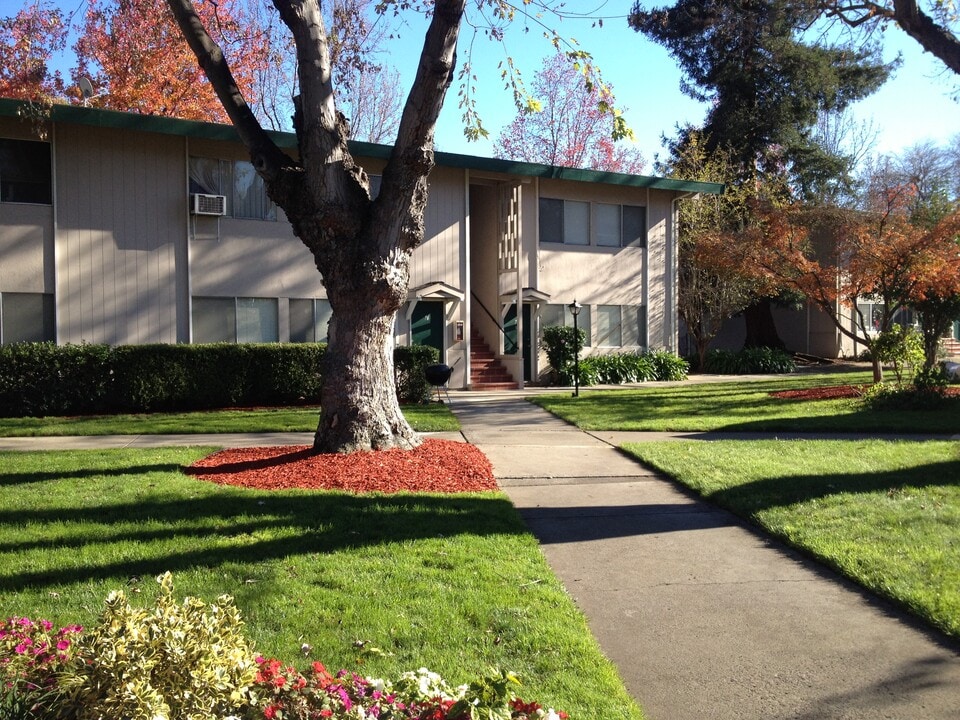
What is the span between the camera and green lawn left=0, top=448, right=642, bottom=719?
150 inches

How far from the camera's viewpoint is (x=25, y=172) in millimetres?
15297

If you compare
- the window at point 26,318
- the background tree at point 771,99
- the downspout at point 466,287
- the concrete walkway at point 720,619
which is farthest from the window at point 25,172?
the background tree at point 771,99

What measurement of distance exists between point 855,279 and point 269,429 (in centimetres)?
1209

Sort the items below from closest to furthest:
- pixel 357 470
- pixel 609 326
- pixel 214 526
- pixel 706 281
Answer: pixel 214 526
pixel 357 470
pixel 609 326
pixel 706 281

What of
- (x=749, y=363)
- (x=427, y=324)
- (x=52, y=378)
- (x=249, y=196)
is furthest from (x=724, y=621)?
(x=749, y=363)

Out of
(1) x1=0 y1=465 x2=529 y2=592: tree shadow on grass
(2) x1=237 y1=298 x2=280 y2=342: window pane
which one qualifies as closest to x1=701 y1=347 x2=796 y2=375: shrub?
(2) x1=237 y1=298 x2=280 y2=342: window pane

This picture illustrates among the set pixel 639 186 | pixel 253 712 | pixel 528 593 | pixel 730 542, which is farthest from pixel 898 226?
pixel 253 712

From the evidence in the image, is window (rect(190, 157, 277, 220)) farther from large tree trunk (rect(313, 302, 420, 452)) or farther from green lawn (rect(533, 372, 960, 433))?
large tree trunk (rect(313, 302, 420, 452))

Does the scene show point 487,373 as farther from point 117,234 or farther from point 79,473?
point 79,473

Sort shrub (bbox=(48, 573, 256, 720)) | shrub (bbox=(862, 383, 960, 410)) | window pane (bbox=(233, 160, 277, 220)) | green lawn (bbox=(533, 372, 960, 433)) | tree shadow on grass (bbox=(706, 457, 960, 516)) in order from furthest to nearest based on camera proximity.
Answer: window pane (bbox=(233, 160, 277, 220)) < shrub (bbox=(862, 383, 960, 410)) < green lawn (bbox=(533, 372, 960, 433)) < tree shadow on grass (bbox=(706, 457, 960, 516)) < shrub (bbox=(48, 573, 256, 720))

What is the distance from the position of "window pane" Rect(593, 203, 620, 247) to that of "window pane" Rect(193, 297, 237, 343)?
10.4m

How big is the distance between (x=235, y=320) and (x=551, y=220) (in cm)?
893

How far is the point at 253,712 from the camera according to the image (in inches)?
97.4

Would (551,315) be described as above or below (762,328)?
above
